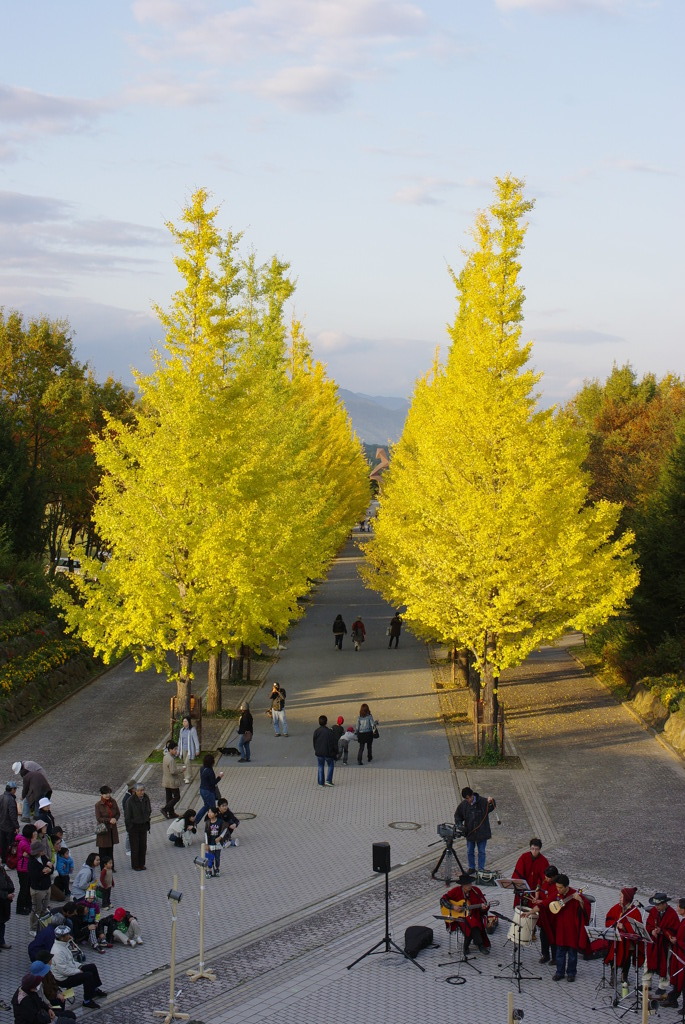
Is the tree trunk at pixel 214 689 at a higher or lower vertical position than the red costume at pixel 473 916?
higher

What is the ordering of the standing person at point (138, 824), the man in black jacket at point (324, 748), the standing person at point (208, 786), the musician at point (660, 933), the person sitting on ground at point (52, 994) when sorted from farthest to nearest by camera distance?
the man in black jacket at point (324, 748) → the standing person at point (208, 786) → the standing person at point (138, 824) → the musician at point (660, 933) → the person sitting on ground at point (52, 994)

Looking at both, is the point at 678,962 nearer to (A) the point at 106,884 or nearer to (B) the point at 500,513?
(A) the point at 106,884

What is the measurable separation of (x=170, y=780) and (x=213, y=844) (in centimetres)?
329

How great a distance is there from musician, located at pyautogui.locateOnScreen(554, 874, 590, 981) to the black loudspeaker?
225 cm

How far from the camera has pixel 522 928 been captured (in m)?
13.7

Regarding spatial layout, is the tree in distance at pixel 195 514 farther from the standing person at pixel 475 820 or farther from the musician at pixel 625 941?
the musician at pixel 625 941

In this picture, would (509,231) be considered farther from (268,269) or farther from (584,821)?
(268,269)

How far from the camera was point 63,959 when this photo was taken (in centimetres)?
1306

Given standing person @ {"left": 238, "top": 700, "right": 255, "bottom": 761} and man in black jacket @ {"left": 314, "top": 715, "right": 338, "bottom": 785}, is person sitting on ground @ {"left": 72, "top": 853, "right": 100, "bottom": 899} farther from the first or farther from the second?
standing person @ {"left": 238, "top": 700, "right": 255, "bottom": 761}

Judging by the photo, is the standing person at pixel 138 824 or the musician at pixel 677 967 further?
the standing person at pixel 138 824

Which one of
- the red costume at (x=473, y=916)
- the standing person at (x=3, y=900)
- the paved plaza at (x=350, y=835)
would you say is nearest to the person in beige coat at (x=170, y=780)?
the paved plaza at (x=350, y=835)

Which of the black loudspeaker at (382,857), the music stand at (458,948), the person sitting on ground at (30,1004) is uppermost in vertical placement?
the black loudspeaker at (382,857)

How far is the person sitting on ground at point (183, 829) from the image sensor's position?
19.2 meters

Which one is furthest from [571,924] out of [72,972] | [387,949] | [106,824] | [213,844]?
[106,824]
